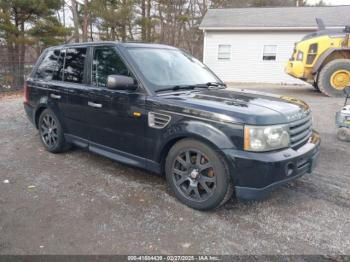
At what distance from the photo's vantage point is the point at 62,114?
15.2 ft

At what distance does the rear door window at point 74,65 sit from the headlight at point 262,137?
2621 millimetres

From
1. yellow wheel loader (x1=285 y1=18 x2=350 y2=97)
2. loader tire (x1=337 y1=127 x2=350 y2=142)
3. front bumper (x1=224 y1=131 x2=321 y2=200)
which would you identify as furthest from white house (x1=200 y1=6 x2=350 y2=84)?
front bumper (x1=224 y1=131 x2=321 y2=200)

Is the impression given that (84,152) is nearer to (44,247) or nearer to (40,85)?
(40,85)

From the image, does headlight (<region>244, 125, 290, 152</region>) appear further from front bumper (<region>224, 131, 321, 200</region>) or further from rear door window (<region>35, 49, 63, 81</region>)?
rear door window (<region>35, 49, 63, 81</region>)

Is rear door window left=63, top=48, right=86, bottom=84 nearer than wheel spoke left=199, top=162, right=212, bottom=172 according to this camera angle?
No

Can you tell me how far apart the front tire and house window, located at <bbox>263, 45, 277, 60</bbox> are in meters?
15.4

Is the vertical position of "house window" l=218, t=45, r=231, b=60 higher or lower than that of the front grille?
higher

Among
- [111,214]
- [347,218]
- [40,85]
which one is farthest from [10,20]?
[347,218]

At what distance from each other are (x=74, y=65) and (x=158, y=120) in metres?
1.92

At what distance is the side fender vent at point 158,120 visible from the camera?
10.8 ft

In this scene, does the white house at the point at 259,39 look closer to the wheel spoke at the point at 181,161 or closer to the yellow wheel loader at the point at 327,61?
the yellow wheel loader at the point at 327,61

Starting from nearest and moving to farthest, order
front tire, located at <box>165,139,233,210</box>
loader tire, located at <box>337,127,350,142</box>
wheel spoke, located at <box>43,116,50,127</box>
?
front tire, located at <box>165,139,233,210</box>
wheel spoke, located at <box>43,116,50,127</box>
loader tire, located at <box>337,127,350,142</box>

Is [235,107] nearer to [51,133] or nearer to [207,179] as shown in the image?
[207,179]

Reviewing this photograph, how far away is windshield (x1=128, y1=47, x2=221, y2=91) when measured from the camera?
363 centimetres
